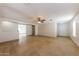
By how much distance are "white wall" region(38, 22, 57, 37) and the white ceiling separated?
146mm

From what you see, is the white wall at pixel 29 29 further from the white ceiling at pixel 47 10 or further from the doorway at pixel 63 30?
the doorway at pixel 63 30

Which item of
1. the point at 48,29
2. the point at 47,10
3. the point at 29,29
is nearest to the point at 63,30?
the point at 48,29

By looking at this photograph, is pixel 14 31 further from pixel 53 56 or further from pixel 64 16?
pixel 64 16

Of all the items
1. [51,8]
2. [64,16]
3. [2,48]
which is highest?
[51,8]

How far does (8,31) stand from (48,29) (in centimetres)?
83

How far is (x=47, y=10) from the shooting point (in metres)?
2.02

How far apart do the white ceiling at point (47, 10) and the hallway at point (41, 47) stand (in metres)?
0.44

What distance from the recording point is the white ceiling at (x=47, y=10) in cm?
194

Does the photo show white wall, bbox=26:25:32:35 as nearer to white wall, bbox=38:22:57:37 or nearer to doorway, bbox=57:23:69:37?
white wall, bbox=38:22:57:37

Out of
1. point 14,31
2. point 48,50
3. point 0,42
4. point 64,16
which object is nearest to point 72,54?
point 48,50

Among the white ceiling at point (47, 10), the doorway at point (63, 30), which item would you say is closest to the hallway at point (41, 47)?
the doorway at point (63, 30)

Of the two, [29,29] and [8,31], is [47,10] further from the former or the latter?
[8,31]

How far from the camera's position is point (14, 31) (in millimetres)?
2117

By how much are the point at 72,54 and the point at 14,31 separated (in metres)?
1.22
